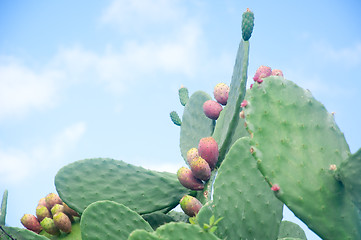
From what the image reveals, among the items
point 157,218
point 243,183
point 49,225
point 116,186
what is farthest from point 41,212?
point 243,183

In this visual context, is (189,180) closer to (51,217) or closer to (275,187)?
(275,187)

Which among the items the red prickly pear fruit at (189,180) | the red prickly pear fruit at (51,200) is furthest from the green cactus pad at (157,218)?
the red prickly pear fruit at (51,200)

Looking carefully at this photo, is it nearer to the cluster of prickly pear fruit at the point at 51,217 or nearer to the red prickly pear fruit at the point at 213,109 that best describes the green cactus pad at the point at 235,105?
the red prickly pear fruit at the point at 213,109

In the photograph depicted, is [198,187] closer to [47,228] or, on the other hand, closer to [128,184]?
[128,184]

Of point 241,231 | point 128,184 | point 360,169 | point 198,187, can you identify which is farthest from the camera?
point 128,184

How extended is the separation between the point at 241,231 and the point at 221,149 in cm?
56

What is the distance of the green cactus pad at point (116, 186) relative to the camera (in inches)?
88.8

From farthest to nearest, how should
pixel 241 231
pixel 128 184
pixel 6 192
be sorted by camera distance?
pixel 6 192
pixel 128 184
pixel 241 231

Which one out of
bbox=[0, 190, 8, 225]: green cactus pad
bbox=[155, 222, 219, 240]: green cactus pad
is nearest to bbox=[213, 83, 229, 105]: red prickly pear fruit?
bbox=[155, 222, 219, 240]: green cactus pad

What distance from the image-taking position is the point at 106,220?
72.8 inches

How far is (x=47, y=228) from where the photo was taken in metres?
2.33

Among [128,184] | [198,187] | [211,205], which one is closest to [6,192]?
[128,184]

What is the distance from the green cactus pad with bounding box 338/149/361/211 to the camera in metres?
1.40

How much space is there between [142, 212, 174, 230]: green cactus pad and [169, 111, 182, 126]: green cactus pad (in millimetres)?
836
